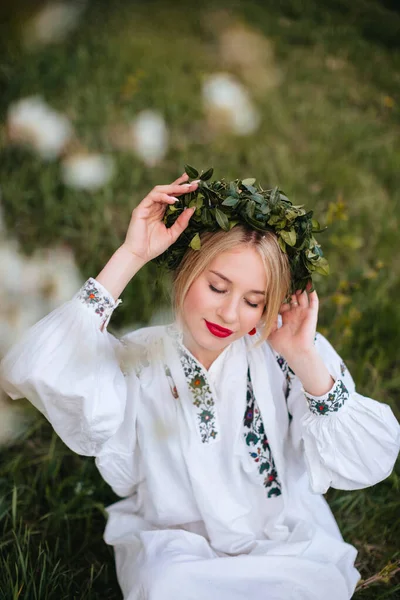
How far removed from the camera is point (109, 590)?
1.92m

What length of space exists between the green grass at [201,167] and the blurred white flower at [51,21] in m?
0.04

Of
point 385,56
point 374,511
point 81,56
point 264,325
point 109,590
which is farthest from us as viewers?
point 385,56

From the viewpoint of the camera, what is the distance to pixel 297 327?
5.56ft

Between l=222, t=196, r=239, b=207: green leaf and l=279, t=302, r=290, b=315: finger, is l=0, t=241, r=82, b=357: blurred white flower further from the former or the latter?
l=279, t=302, r=290, b=315: finger

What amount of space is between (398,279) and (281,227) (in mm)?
2062

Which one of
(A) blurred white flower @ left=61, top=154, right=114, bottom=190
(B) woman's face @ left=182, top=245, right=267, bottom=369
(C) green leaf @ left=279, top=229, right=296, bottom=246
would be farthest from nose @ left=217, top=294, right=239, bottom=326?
(A) blurred white flower @ left=61, top=154, right=114, bottom=190

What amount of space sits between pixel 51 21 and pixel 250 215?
773 millimetres

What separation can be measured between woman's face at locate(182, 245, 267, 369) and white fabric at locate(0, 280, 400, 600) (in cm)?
17

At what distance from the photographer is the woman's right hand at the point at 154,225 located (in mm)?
1512

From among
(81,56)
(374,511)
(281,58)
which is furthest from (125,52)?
(374,511)

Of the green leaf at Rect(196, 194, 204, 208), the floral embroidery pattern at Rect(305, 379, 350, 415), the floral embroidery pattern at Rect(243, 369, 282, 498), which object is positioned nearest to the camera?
the green leaf at Rect(196, 194, 204, 208)

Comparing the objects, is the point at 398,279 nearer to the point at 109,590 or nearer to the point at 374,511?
the point at 374,511

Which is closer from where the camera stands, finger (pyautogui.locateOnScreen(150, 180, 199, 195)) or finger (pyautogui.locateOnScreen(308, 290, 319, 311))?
finger (pyautogui.locateOnScreen(150, 180, 199, 195))

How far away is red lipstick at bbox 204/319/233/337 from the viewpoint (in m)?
1.57
